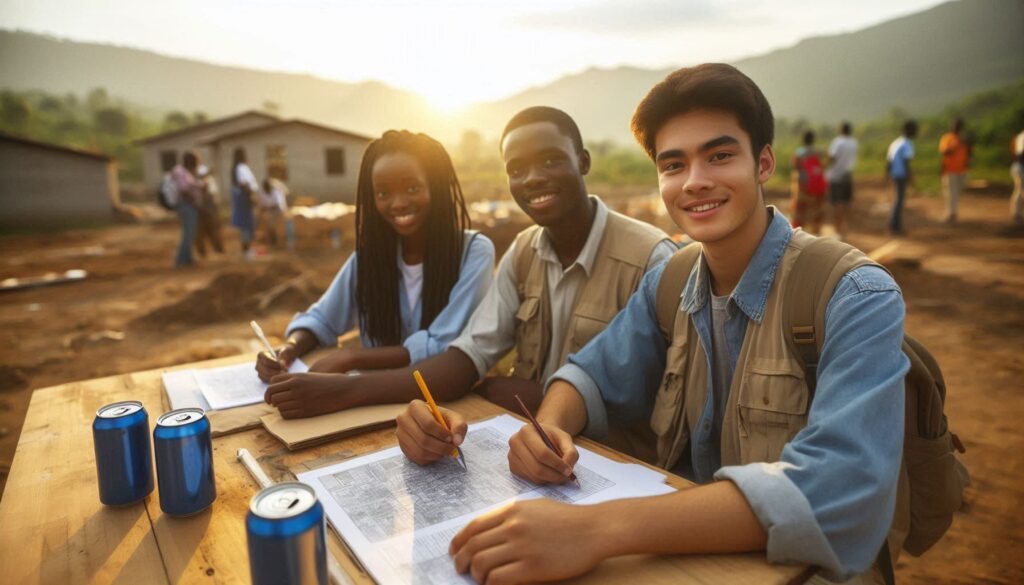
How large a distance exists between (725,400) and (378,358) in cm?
126

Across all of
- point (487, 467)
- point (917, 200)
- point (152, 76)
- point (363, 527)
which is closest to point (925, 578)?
point (487, 467)

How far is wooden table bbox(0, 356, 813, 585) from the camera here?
1.05 metres

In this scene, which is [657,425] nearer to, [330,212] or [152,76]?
[330,212]

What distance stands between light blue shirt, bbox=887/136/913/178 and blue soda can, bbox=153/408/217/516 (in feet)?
41.2

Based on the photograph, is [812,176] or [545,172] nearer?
[545,172]

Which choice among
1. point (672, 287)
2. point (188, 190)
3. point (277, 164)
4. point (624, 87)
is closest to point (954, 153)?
point (672, 287)

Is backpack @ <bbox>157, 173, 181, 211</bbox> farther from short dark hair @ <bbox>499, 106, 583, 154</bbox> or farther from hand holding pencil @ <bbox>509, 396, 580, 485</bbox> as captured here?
hand holding pencil @ <bbox>509, 396, 580, 485</bbox>

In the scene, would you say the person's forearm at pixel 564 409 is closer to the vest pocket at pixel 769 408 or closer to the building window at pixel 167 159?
the vest pocket at pixel 769 408

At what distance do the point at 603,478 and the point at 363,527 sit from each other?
522 mm

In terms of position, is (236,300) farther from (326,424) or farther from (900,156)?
(900,156)

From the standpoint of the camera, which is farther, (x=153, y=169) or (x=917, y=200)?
(x=153, y=169)

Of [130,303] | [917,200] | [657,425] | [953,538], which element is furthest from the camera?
[917,200]

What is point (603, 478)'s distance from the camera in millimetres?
1350

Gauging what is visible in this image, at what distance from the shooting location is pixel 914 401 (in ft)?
4.68
